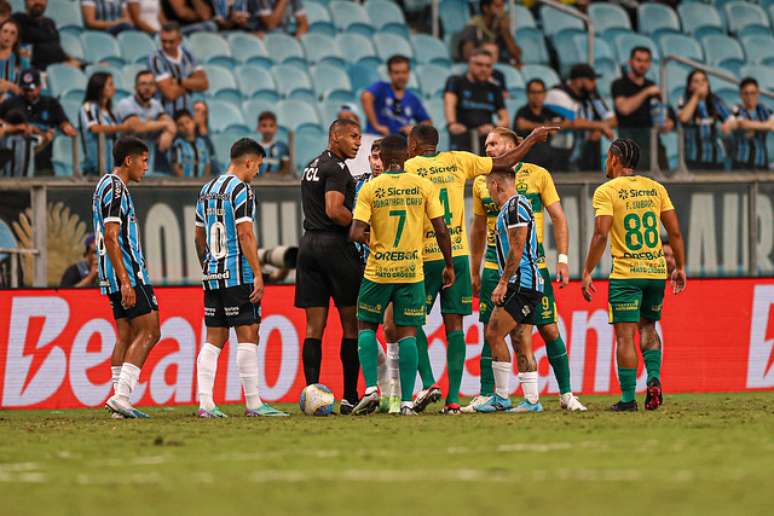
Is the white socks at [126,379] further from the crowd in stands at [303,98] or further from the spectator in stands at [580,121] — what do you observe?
the spectator in stands at [580,121]

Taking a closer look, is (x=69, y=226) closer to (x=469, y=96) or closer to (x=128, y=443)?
(x=469, y=96)

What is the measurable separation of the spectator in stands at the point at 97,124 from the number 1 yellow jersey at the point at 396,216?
5108mm

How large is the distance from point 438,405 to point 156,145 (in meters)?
4.51

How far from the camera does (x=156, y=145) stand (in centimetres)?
1512

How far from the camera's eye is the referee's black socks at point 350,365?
11.3 meters

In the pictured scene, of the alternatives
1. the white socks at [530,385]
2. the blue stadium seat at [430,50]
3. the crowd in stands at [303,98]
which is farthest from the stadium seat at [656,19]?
the white socks at [530,385]

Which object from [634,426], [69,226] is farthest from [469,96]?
[634,426]

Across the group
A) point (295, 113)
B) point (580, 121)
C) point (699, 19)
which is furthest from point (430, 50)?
point (699, 19)

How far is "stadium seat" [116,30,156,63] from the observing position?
19391 millimetres

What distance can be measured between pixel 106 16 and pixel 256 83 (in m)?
2.23

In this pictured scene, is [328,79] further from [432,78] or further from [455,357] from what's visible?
[455,357]

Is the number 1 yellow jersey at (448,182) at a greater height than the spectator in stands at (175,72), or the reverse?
the spectator in stands at (175,72)

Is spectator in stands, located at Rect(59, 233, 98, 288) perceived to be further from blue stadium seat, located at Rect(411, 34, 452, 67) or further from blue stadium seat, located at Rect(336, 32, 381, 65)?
blue stadium seat, located at Rect(411, 34, 452, 67)

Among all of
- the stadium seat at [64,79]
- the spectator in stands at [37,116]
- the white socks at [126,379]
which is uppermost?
the stadium seat at [64,79]
